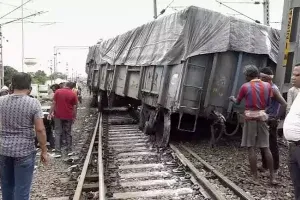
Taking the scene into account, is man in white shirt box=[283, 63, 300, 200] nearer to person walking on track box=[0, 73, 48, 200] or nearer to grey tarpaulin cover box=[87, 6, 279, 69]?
person walking on track box=[0, 73, 48, 200]

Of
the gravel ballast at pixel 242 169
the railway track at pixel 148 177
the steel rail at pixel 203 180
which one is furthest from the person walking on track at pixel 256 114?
the steel rail at pixel 203 180

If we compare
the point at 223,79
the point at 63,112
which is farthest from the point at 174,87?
the point at 63,112

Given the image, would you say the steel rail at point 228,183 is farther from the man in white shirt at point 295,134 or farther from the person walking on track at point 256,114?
the man in white shirt at point 295,134

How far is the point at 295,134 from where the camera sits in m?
3.89

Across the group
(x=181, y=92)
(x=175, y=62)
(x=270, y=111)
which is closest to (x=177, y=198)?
(x=270, y=111)

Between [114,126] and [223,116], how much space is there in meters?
6.18

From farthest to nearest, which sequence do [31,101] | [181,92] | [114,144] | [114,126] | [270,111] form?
[114,126]
[114,144]
[181,92]
[270,111]
[31,101]

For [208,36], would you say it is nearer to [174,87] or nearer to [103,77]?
[174,87]

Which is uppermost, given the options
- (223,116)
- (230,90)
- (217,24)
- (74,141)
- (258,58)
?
(217,24)

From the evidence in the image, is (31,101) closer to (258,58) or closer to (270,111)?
(270,111)

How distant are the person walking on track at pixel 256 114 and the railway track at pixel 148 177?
736 millimetres

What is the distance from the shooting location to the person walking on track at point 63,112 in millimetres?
9539

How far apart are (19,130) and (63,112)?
514 centimetres

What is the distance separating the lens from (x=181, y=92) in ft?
30.1
